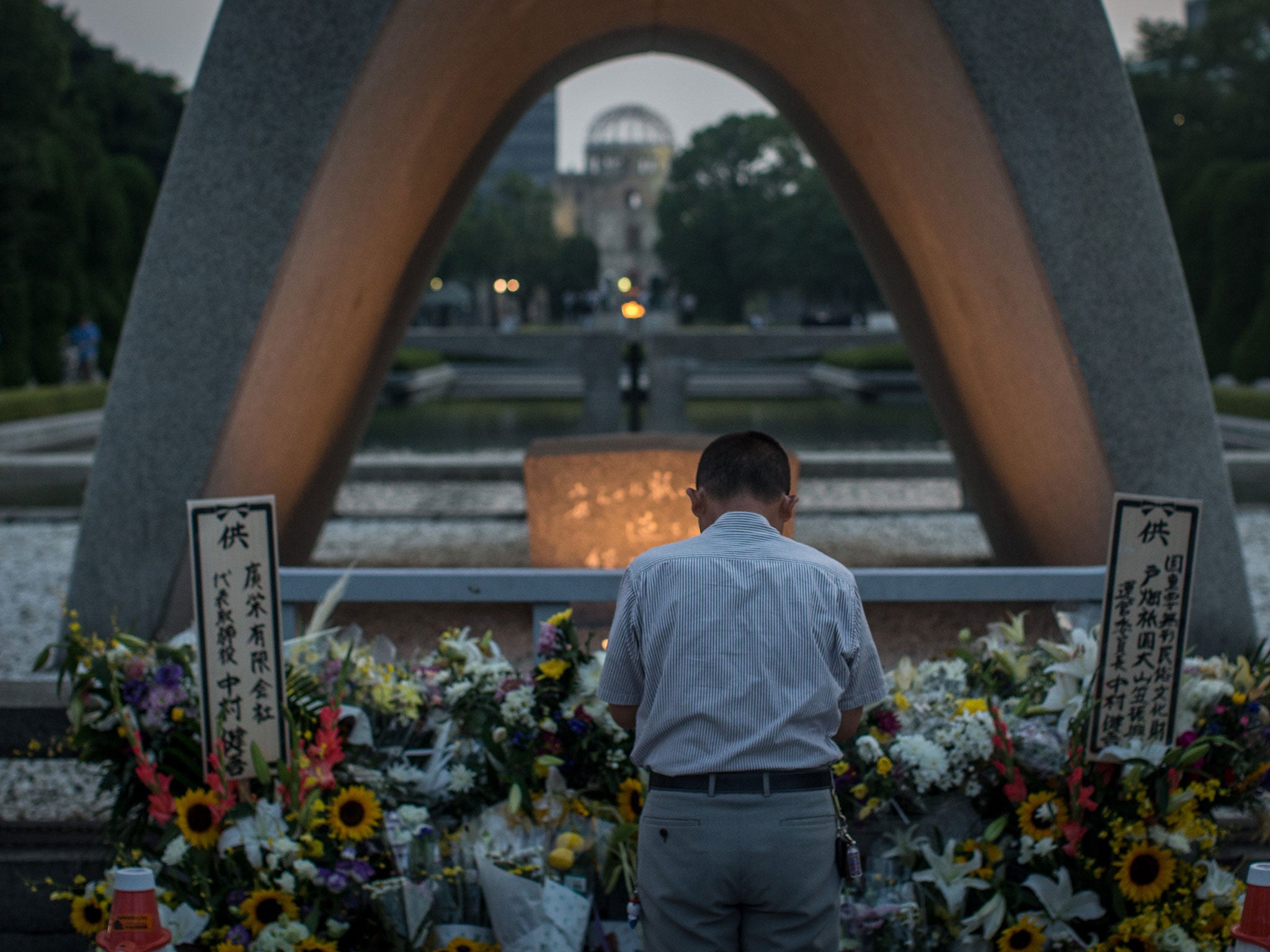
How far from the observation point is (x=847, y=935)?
9.37 feet

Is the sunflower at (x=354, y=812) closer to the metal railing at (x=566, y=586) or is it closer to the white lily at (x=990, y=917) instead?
the white lily at (x=990, y=917)

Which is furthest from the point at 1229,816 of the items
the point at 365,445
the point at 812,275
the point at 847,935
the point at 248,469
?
the point at 812,275

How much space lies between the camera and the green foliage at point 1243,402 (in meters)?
18.6

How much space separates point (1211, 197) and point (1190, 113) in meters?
6.02

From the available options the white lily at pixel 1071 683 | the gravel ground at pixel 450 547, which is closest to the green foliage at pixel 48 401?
the gravel ground at pixel 450 547

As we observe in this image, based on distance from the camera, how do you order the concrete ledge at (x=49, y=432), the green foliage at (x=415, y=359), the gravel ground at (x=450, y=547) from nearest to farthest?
the gravel ground at (x=450, y=547), the concrete ledge at (x=49, y=432), the green foliage at (x=415, y=359)

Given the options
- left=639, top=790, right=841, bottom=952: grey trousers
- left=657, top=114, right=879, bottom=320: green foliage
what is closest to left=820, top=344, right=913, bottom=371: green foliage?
left=657, top=114, right=879, bottom=320: green foliage

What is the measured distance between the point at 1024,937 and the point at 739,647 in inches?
54.2

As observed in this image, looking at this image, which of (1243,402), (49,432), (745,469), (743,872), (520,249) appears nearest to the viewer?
(743,872)

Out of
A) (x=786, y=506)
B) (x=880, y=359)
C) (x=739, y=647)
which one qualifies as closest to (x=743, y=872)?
(x=739, y=647)

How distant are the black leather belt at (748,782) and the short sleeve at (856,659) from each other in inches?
5.8

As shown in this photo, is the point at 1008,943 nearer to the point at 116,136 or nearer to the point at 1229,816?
the point at 1229,816

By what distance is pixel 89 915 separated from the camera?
2893mm

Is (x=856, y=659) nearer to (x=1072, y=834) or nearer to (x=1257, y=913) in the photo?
(x=1257, y=913)
